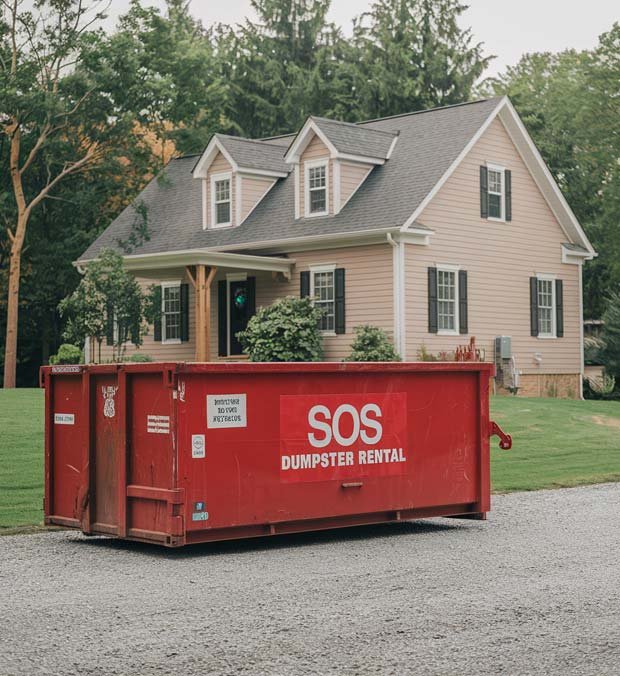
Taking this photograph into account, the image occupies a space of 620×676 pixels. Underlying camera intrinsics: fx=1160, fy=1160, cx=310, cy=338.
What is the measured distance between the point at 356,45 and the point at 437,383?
1708 inches

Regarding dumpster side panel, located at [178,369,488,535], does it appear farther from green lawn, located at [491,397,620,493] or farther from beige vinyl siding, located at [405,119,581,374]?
beige vinyl siding, located at [405,119,581,374]

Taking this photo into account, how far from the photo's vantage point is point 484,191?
102ft

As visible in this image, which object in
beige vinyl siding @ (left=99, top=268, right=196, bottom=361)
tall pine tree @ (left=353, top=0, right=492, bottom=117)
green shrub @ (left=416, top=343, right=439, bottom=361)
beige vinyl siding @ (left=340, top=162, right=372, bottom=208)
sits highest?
tall pine tree @ (left=353, top=0, right=492, bottom=117)

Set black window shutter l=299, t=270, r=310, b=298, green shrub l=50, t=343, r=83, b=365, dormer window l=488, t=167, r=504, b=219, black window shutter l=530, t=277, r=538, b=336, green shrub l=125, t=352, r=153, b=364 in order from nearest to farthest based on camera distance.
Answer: black window shutter l=299, t=270, r=310, b=298 < green shrub l=125, t=352, r=153, b=364 < dormer window l=488, t=167, r=504, b=219 < green shrub l=50, t=343, r=83, b=365 < black window shutter l=530, t=277, r=538, b=336

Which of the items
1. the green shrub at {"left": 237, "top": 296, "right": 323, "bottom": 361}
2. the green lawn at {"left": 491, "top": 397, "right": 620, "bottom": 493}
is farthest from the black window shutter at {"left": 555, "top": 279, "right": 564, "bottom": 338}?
the green shrub at {"left": 237, "top": 296, "right": 323, "bottom": 361}

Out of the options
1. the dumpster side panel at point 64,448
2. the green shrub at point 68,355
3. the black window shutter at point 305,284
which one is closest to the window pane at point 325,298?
the black window shutter at point 305,284

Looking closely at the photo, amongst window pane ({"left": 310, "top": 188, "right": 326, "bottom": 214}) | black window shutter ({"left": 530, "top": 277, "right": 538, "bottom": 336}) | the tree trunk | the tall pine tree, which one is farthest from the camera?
the tall pine tree

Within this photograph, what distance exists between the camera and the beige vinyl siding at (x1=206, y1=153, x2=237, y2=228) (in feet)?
108

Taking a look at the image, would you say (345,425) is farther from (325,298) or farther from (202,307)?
(325,298)

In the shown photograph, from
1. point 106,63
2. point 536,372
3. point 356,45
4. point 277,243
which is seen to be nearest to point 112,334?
point 277,243

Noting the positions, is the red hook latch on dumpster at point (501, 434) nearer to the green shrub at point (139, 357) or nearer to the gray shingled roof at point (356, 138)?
the gray shingled roof at point (356, 138)

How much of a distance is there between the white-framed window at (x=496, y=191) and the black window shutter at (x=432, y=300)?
316 cm

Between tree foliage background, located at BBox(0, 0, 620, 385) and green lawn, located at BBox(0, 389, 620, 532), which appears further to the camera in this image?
tree foliage background, located at BBox(0, 0, 620, 385)

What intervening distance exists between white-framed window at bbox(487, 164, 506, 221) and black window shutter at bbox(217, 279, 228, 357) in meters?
7.78
